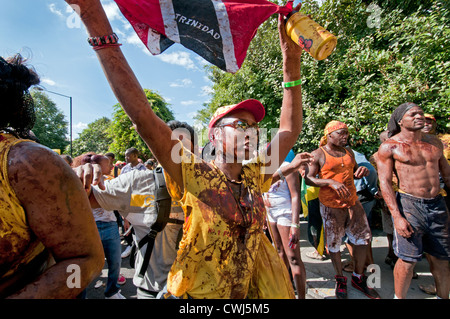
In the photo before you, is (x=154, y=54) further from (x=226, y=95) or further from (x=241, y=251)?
(x=226, y=95)

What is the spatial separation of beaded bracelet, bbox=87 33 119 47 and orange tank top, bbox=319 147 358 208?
11.3 ft

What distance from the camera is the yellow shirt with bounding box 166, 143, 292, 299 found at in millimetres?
1329

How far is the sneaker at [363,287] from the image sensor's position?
330 centimetres

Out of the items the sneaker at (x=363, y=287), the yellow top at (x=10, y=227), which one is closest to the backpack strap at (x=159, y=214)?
the yellow top at (x=10, y=227)

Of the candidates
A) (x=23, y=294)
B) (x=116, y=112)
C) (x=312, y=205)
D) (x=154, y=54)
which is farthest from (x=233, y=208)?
(x=116, y=112)

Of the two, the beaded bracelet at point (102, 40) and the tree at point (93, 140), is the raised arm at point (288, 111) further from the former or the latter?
the tree at point (93, 140)

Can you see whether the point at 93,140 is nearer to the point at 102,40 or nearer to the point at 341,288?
the point at 341,288

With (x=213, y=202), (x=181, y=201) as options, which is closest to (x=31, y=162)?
(x=181, y=201)

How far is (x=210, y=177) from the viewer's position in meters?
1.42

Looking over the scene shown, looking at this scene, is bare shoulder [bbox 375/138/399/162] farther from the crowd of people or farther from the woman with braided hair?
the woman with braided hair

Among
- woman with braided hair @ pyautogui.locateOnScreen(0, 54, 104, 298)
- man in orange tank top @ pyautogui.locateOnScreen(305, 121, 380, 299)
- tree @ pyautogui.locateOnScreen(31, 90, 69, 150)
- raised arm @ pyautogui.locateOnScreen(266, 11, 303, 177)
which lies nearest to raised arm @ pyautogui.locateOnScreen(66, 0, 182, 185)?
woman with braided hair @ pyautogui.locateOnScreen(0, 54, 104, 298)

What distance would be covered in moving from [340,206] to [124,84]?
11.5 ft

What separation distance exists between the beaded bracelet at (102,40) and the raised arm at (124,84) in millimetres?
18
